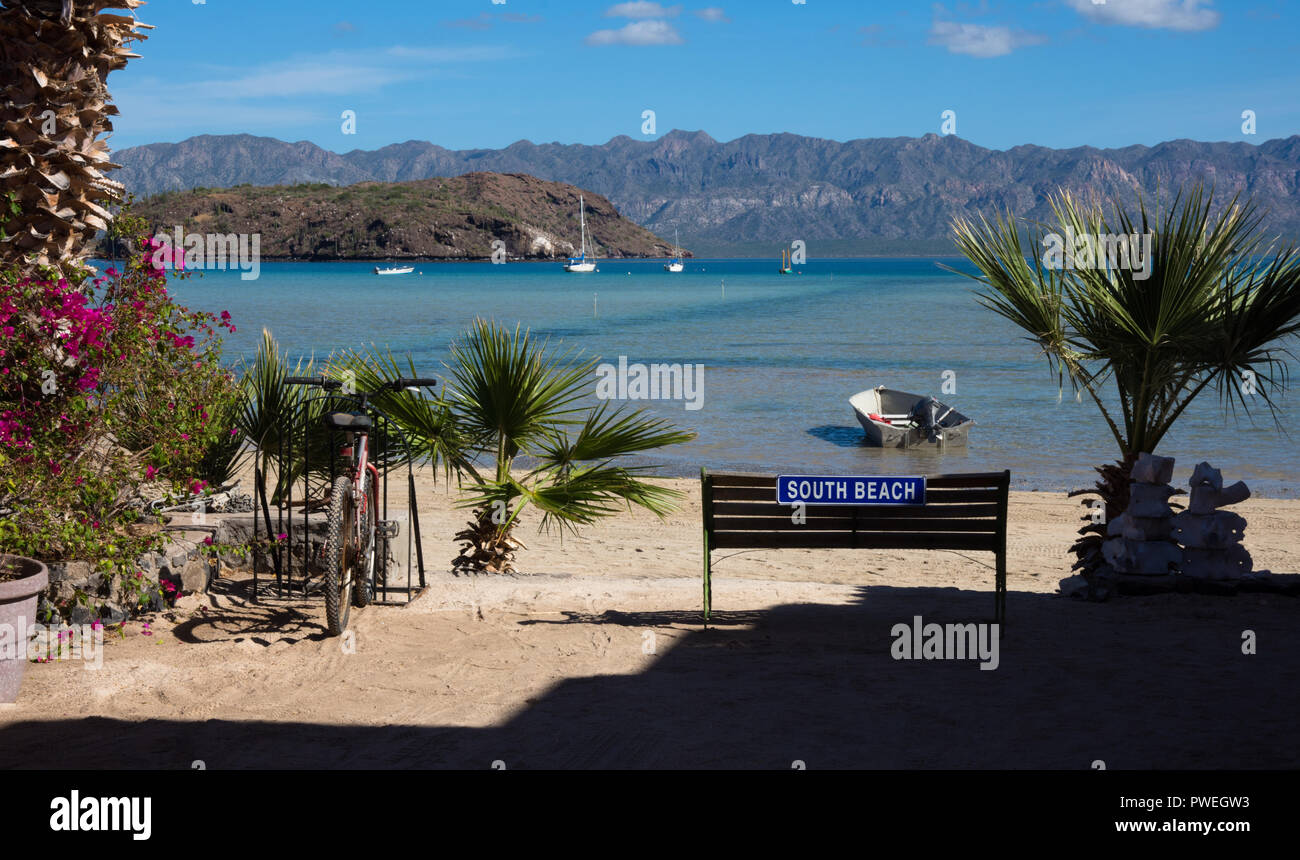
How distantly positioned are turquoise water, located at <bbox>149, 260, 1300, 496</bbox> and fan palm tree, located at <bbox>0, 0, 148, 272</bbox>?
7.68m

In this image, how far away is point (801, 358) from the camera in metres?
42.3

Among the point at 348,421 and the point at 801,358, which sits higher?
the point at 348,421

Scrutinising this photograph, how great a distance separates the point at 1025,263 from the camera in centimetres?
743

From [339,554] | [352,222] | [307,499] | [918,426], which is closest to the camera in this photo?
[339,554]

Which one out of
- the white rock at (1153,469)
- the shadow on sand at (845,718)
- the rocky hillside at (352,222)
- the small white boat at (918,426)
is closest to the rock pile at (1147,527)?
the white rock at (1153,469)

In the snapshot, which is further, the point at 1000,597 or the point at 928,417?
the point at 928,417

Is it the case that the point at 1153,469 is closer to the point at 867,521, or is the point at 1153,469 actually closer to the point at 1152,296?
the point at 1152,296

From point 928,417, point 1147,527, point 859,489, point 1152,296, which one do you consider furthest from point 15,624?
point 928,417

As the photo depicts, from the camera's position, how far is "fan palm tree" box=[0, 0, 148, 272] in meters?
7.33

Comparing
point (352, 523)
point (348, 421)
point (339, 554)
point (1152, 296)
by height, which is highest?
point (1152, 296)

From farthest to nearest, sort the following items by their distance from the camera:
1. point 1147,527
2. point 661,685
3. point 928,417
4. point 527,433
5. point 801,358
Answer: point 801,358, point 928,417, point 527,433, point 1147,527, point 661,685

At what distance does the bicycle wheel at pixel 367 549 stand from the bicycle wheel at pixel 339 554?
0.19 meters

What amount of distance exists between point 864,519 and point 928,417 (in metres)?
16.8

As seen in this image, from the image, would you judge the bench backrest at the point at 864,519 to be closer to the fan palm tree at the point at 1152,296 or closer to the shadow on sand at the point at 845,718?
the shadow on sand at the point at 845,718
